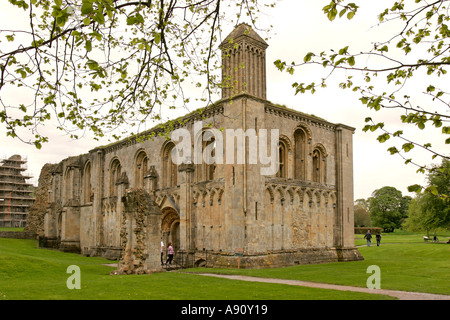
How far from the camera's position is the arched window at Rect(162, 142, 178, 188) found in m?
26.5

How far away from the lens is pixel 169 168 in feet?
87.7

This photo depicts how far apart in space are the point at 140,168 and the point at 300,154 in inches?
473

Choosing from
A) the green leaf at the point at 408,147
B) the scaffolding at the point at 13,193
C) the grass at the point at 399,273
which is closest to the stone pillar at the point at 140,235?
the grass at the point at 399,273

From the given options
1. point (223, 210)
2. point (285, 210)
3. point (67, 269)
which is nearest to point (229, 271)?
point (223, 210)

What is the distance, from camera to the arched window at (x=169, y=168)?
26.5 metres

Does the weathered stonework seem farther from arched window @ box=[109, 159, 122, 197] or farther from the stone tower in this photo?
arched window @ box=[109, 159, 122, 197]

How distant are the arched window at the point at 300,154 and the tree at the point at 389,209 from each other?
59174mm

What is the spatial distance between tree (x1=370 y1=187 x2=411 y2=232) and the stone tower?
63.2 meters

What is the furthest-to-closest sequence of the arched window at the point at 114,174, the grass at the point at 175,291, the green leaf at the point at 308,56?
the arched window at the point at 114,174 → the grass at the point at 175,291 → the green leaf at the point at 308,56

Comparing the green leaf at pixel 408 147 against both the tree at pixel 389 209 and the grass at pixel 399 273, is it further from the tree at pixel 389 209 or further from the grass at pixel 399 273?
the tree at pixel 389 209

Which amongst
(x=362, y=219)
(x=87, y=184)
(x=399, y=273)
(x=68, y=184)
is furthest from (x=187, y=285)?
(x=362, y=219)

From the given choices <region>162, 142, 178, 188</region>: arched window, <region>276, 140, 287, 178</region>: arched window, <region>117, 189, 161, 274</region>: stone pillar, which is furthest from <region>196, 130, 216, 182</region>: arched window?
<region>117, 189, 161, 274</region>: stone pillar

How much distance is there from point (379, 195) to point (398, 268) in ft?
222
